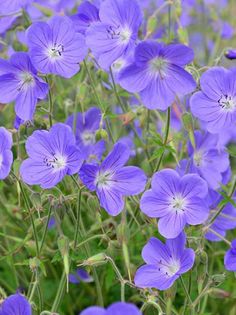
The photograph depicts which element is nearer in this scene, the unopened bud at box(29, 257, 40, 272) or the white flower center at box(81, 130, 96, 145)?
the unopened bud at box(29, 257, 40, 272)

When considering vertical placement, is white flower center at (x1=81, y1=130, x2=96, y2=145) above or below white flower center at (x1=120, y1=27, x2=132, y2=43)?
below

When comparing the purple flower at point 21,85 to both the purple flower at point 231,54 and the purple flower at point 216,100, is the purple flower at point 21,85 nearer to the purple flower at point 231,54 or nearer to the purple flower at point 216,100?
the purple flower at point 216,100

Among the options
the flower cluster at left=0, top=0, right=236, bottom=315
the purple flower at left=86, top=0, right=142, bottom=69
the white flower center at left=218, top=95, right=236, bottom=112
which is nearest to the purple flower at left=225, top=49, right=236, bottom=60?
the flower cluster at left=0, top=0, right=236, bottom=315

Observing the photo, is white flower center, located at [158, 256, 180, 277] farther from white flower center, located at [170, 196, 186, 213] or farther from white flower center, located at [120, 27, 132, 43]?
white flower center, located at [120, 27, 132, 43]

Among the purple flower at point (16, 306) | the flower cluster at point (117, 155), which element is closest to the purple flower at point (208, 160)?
the flower cluster at point (117, 155)

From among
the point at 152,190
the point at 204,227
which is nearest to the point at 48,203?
the point at 152,190

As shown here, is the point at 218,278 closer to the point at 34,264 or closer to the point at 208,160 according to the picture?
the point at 34,264

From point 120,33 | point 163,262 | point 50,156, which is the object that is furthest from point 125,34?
point 163,262

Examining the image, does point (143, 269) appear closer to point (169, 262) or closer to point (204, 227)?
point (169, 262)
